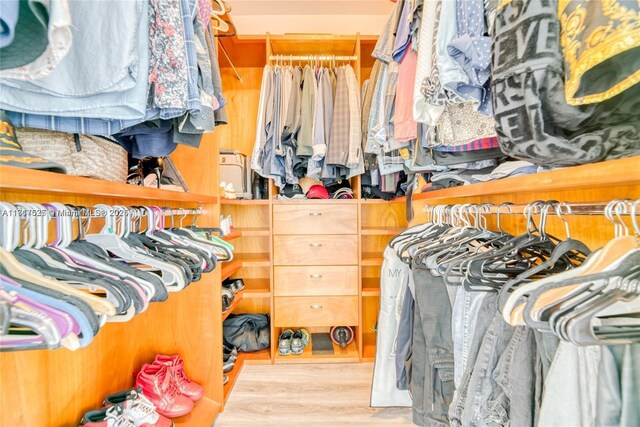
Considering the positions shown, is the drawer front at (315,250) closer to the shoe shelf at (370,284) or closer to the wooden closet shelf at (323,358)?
the shoe shelf at (370,284)

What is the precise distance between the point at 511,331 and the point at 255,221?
6.26 ft

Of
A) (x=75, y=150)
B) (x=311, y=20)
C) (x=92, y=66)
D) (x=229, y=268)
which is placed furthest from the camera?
(x=311, y=20)

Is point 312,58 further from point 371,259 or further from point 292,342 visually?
point 292,342

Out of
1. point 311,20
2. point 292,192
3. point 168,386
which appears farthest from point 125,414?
point 311,20

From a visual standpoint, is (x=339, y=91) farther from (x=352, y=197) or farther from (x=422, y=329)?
(x=422, y=329)

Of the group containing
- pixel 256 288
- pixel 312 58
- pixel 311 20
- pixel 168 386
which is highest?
pixel 311 20

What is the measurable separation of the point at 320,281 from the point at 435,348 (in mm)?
1106

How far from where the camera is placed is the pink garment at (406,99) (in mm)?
1119

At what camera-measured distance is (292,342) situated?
199cm

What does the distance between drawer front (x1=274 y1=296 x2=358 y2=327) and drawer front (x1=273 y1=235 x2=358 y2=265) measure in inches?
9.8

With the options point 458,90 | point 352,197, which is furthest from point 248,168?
point 458,90

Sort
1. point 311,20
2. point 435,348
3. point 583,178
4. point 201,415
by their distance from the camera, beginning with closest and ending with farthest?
point 583,178
point 435,348
point 201,415
point 311,20

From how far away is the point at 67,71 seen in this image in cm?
63

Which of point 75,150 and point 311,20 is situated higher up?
point 311,20
